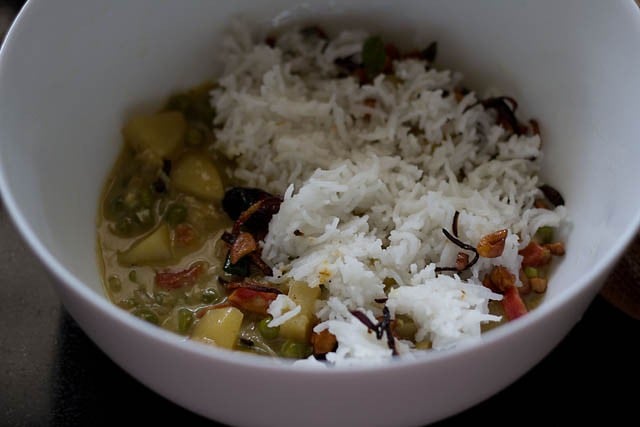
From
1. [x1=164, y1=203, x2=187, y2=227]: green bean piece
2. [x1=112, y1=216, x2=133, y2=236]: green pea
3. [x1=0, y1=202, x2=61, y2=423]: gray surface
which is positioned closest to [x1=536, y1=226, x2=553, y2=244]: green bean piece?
[x1=164, y1=203, x2=187, y2=227]: green bean piece

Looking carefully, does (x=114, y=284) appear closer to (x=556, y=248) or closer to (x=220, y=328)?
(x=220, y=328)

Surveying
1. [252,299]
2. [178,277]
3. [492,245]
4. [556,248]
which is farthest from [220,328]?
[556,248]

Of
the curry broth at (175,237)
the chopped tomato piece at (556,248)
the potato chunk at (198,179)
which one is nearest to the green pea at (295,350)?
the curry broth at (175,237)

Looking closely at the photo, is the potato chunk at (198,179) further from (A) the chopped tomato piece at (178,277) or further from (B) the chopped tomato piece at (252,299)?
(B) the chopped tomato piece at (252,299)

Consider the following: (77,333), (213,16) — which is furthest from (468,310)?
(213,16)

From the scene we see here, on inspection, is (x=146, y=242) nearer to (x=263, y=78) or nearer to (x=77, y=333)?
(x=77, y=333)

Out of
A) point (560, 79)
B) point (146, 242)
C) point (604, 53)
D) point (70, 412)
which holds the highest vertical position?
point (604, 53)
